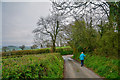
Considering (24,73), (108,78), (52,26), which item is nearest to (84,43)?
(108,78)

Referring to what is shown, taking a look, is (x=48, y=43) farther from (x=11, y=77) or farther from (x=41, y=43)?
(x=11, y=77)

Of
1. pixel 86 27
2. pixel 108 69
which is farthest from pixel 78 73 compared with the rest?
pixel 86 27

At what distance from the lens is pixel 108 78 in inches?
178

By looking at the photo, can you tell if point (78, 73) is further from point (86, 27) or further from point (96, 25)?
point (86, 27)

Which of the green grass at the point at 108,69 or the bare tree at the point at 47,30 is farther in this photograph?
the bare tree at the point at 47,30

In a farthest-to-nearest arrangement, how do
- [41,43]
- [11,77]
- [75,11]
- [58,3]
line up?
A: [41,43] → [75,11] → [58,3] → [11,77]

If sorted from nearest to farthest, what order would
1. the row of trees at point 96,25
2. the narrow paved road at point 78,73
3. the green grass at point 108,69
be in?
the row of trees at point 96,25 → the green grass at point 108,69 → the narrow paved road at point 78,73

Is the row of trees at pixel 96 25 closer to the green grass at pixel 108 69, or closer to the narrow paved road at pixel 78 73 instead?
the green grass at pixel 108 69

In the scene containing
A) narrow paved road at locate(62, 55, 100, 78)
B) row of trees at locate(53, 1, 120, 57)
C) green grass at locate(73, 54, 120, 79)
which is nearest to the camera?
row of trees at locate(53, 1, 120, 57)

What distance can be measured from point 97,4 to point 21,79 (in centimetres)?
323

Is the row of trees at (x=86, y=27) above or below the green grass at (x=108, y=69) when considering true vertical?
above

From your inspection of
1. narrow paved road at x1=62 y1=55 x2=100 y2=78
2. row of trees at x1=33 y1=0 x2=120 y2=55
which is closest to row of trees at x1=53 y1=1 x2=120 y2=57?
row of trees at x1=33 y1=0 x2=120 y2=55

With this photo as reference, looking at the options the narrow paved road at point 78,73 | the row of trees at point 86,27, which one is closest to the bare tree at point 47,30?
the row of trees at point 86,27

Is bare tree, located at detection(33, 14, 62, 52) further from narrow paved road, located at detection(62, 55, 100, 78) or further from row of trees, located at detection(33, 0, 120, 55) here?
narrow paved road, located at detection(62, 55, 100, 78)
